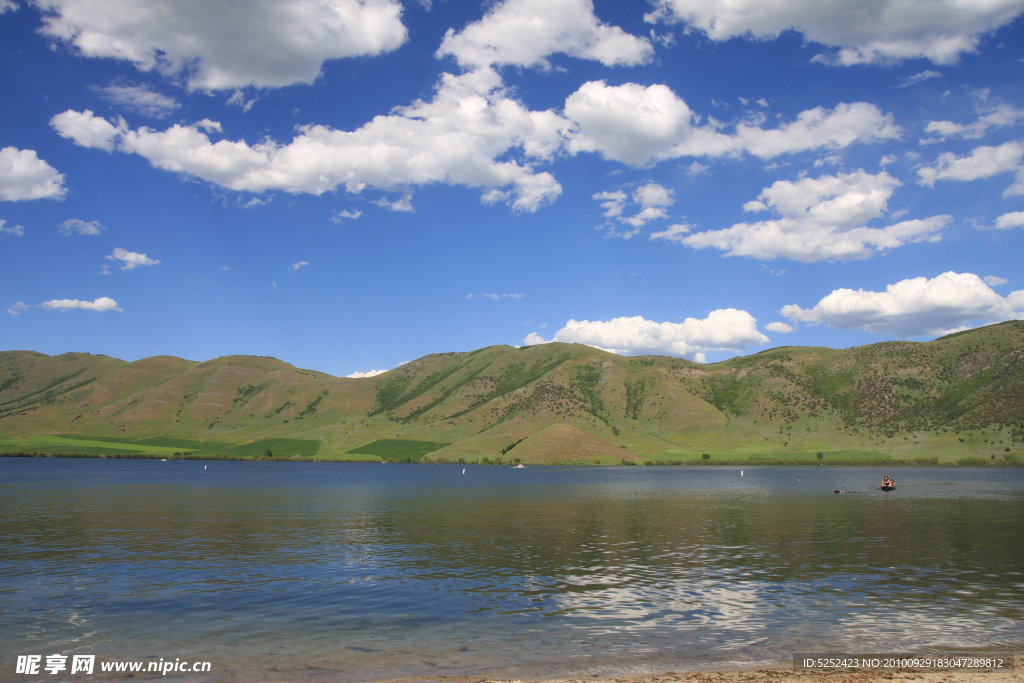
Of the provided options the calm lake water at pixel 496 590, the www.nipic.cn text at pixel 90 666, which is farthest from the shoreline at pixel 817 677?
the www.nipic.cn text at pixel 90 666

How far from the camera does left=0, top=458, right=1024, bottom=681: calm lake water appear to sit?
22.3 metres

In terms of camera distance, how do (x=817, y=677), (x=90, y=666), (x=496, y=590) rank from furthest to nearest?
1. (x=496, y=590)
2. (x=90, y=666)
3. (x=817, y=677)

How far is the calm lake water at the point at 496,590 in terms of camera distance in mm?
22328

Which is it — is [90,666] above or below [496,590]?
above

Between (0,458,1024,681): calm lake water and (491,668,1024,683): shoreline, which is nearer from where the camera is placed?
(491,668,1024,683): shoreline

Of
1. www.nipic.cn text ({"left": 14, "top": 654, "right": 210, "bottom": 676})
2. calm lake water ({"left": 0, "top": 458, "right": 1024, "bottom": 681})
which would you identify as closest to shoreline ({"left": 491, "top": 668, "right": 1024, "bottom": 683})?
calm lake water ({"left": 0, "top": 458, "right": 1024, "bottom": 681})

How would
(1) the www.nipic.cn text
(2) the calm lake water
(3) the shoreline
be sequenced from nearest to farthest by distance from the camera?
(3) the shoreline, (1) the www.nipic.cn text, (2) the calm lake water

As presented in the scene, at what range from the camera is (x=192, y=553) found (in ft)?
141

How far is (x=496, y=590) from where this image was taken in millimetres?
31828

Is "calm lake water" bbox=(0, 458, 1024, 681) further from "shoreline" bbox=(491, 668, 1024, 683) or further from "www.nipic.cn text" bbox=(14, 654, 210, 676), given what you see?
"shoreline" bbox=(491, 668, 1024, 683)

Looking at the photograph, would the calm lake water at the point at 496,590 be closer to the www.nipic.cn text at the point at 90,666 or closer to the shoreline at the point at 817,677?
the www.nipic.cn text at the point at 90,666

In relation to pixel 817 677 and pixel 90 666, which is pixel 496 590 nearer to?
pixel 817 677

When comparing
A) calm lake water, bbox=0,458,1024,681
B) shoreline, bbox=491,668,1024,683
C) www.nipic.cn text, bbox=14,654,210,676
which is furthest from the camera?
calm lake water, bbox=0,458,1024,681

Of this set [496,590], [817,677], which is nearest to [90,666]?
[496,590]
